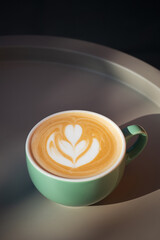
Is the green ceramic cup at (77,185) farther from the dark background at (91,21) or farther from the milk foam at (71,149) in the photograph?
the dark background at (91,21)

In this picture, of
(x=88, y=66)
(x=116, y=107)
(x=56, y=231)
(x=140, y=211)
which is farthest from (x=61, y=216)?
(x=88, y=66)

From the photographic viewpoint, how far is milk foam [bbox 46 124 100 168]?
1.88ft

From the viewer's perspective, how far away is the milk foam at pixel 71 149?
1.88ft

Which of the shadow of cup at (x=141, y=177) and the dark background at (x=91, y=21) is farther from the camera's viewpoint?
the dark background at (x=91, y=21)

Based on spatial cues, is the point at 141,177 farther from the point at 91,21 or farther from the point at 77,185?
the point at 91,21

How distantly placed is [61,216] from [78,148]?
4.5 inches

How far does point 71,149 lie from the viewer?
0.59m

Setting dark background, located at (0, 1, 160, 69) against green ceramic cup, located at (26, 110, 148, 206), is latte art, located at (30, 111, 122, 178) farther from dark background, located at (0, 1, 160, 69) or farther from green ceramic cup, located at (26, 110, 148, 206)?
dark background, located at (0, 1, 160, 69)

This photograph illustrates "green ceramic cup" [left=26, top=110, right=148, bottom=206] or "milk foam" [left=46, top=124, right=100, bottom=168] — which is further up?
"milk foam" [left=46, top=124, right=100, bottom=168]

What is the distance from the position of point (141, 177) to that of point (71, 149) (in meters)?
0.15

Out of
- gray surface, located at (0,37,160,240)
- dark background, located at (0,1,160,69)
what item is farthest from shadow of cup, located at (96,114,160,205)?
dark background, located at (0,1,160,69)

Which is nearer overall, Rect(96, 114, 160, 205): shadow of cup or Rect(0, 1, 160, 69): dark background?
Rect(96, 114, 160, 205): shadow of cup

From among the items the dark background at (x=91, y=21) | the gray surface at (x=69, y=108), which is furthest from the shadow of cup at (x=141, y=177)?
the dark background at (x=91, y=21)

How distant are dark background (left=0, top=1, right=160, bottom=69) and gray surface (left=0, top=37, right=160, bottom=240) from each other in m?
0.64
